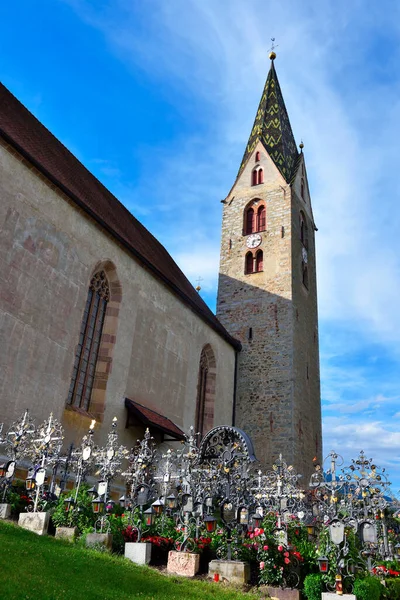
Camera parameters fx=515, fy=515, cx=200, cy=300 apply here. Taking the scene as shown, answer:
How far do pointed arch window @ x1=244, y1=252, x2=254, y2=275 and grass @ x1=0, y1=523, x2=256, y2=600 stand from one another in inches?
733

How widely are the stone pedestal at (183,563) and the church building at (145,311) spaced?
4618 millimetres

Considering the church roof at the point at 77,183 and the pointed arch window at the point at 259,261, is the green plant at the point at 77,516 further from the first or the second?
the pointed arch window at the point at 259,261

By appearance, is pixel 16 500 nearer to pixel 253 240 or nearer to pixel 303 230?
pixel 253 240

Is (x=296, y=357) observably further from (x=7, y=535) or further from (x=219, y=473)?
(x=7, y=535)

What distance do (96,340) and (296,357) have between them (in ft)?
35.4

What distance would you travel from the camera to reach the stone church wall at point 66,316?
38.2ft

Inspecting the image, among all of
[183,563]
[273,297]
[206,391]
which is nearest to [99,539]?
[183,563]

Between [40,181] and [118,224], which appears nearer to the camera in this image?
[40,181]

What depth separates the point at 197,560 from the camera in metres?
8.82

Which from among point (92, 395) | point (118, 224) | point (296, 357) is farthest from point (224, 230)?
point (92, 395)

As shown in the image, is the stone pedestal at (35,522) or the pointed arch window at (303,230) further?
the pointed arch window at (303,230)

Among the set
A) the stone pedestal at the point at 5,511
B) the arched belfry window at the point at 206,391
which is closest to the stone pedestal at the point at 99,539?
the stone pedestal at the point at 5,511

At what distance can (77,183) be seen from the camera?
16.4 metres

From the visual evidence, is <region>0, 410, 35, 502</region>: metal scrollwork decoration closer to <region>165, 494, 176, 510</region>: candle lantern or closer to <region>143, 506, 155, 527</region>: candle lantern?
<region>143, 506, 155, 527</region>: candle lantern
